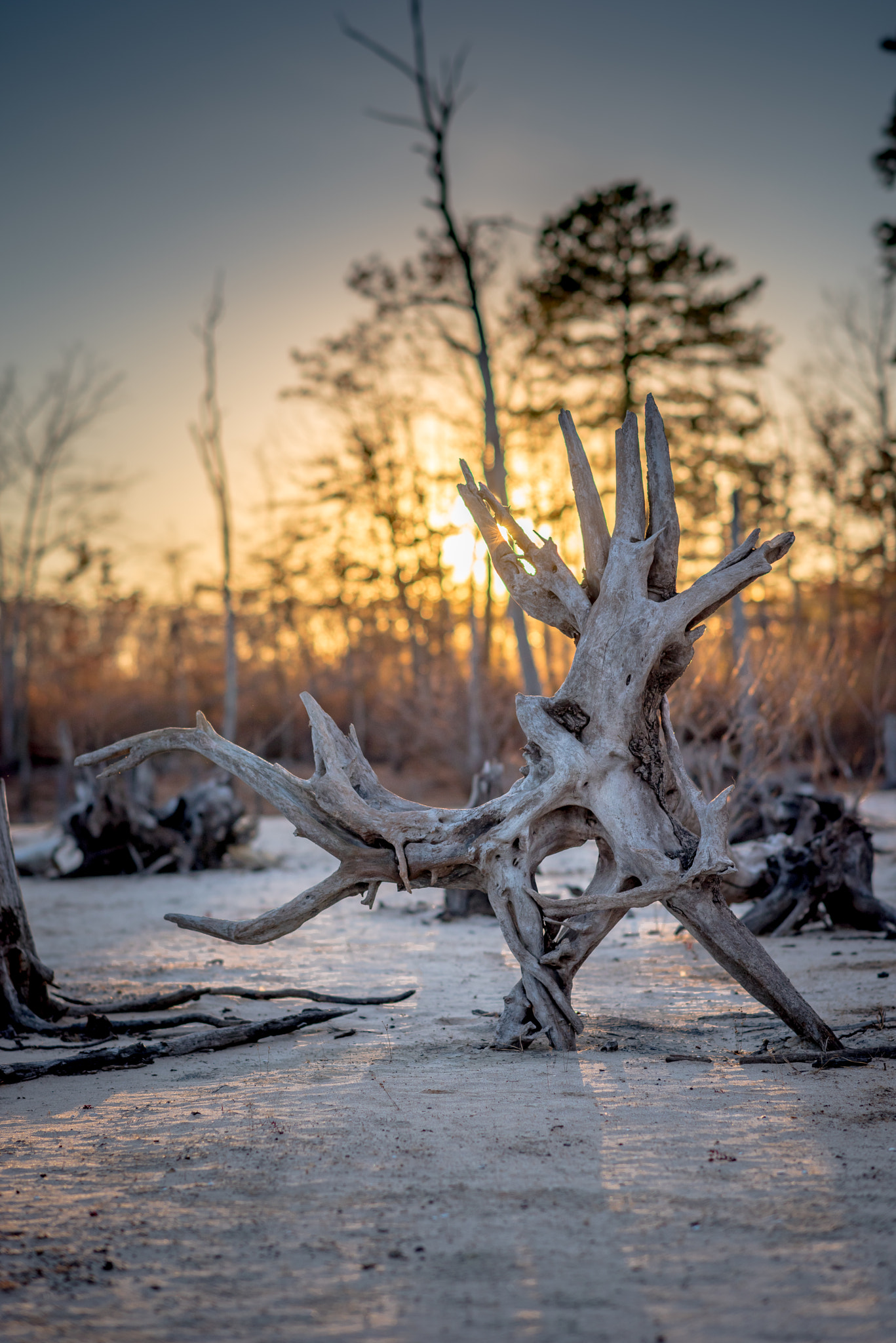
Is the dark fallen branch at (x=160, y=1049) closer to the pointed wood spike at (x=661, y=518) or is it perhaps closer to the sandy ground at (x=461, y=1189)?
the sandy ground at (x=461, y=1189)

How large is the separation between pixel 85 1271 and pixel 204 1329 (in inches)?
19.5

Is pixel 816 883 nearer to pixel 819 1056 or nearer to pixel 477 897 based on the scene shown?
pixel 477 897

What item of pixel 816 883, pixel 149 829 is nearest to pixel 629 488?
pixel 816 883

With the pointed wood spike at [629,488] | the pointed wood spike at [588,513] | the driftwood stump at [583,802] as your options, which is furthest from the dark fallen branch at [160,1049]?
the pointed wood spike at [629,488]

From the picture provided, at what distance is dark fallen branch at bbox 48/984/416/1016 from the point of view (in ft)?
18.6

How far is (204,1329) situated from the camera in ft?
7.62

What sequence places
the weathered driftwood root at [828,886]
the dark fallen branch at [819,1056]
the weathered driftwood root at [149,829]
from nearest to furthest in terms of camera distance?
the dark fallen branch at [819,1056]
the weathered driftwood root at [828,886]
the weathered driftwood root at [149,829]

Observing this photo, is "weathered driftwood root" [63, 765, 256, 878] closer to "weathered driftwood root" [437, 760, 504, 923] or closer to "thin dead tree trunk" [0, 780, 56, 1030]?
"weathered driftwood root" [437, 760, 504, 923]

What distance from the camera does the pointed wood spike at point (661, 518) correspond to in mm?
5172

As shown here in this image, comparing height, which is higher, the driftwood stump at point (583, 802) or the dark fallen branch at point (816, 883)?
the driftwood stump at point (583, 802)

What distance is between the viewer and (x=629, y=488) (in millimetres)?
5270

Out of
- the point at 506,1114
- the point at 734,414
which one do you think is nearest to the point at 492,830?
the point at 506,1114

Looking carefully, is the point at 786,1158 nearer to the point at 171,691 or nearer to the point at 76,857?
the point at 76,857

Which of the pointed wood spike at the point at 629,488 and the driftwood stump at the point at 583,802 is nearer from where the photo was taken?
the driftwood stump at the point at 583,802
